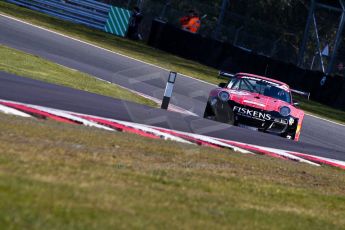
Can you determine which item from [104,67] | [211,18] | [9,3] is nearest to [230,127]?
[104,67]

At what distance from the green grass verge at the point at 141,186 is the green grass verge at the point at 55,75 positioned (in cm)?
626

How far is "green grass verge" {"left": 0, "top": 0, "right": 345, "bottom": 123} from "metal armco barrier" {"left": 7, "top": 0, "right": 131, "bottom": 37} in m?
1.36

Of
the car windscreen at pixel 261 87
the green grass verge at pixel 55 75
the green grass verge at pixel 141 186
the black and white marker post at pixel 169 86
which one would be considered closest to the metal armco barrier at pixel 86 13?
the green grass verge at pixel 55 75

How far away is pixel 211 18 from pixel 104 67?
85.8 ft

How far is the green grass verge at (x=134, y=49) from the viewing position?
92.4 ft

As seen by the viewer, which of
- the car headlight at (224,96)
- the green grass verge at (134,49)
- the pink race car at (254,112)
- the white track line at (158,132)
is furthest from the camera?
the green grass verge at (134,49)

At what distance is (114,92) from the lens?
57.8ft

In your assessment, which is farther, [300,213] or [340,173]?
[340,173]

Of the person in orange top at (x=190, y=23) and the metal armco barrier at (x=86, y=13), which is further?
the metal armco barrier at (x=86, y=13)

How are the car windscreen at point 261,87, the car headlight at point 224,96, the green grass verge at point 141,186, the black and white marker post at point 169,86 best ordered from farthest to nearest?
the car windscreen at point 261,87 → the black and white marker post at point 169,86 → the car headlight at point 224,96 → the green grass verge at point 141,186

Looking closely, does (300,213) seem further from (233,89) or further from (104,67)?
(104,67)

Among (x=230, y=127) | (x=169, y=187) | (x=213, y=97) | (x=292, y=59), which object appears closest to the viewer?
(x=169, y=187)

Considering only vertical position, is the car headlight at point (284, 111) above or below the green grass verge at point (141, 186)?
above

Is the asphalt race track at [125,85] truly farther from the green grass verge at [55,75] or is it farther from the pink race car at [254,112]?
the green grass verge at [55,75]
